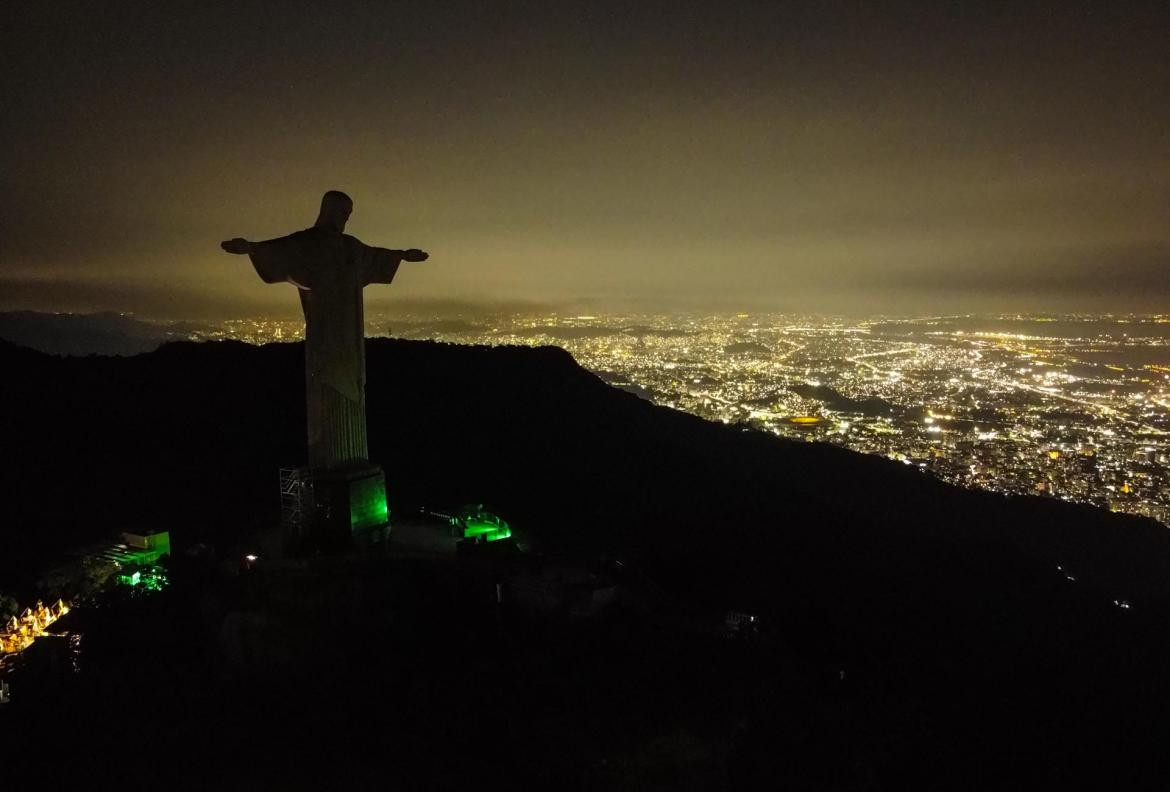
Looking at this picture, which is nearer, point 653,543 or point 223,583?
point 223,583

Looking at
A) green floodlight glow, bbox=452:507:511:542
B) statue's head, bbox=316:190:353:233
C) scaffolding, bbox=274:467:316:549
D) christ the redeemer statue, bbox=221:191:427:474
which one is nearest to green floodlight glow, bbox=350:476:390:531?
christ the redeemer statue, bbox=221:191:427:474

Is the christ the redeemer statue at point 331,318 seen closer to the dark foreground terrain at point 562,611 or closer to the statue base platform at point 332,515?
the statue base platform at point 332,515

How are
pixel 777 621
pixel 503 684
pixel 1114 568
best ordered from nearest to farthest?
pixel 503 684, pixel 777 621, pixel 1114 568

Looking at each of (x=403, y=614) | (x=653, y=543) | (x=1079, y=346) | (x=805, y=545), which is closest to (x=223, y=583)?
(x=403, y=614)

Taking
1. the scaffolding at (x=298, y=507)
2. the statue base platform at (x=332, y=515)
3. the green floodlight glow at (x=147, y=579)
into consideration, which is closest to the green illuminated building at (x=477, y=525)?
the statue base platform at (x=332, y=515)

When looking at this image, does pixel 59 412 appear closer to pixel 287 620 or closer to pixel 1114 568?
pixel 287 620

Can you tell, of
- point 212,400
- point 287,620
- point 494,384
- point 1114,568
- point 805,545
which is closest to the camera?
point 287,620

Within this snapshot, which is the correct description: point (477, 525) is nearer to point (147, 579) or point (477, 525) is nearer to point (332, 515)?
point (332, 515)
